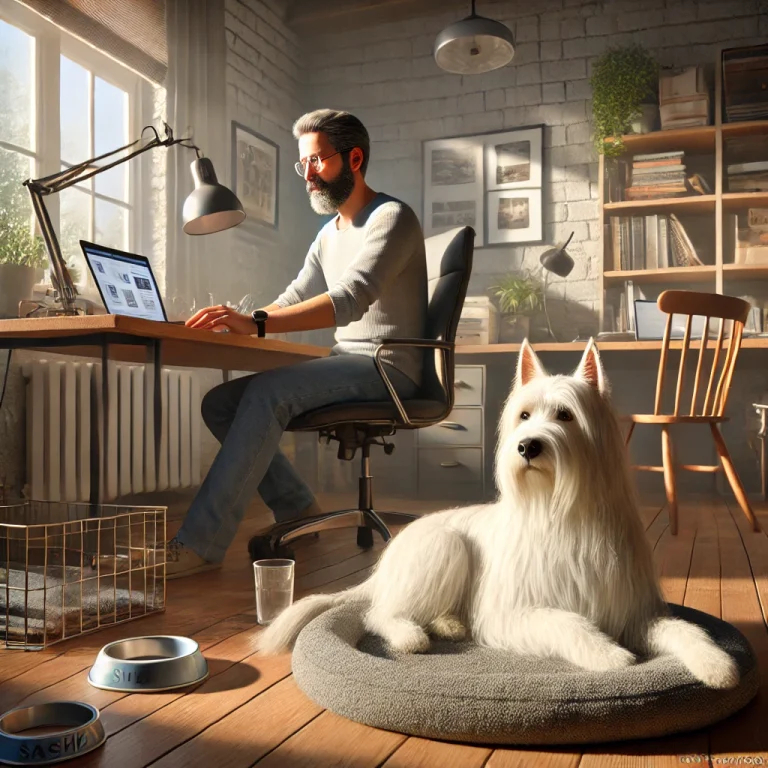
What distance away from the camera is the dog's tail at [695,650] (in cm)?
117

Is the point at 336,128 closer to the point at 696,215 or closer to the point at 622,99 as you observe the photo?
the point at 622,99

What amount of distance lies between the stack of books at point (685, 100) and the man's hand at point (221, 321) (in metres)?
3.26

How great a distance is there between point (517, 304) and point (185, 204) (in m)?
2.50

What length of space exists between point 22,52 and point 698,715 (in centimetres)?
348

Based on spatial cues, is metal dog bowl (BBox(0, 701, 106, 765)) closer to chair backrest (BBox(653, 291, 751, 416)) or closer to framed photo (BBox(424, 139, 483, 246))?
chair backrest (BBox(653, 291, 751, 416))

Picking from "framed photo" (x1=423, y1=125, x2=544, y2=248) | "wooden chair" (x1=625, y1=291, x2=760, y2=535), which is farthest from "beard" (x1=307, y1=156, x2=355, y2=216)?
"framed photo" (x1=423, y1=125, x2=544, y2=248)

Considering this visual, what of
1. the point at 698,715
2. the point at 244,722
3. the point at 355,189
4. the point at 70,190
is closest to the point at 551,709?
the point at 698,715

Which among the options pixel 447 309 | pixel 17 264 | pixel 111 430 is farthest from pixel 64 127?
pixel 447 309

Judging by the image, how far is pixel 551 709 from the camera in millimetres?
1104

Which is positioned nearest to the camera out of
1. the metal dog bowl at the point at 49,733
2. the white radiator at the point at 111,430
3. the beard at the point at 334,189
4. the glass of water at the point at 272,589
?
the metal dog bowl at the point at 49,733

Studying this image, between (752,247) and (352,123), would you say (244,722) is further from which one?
(752,247)

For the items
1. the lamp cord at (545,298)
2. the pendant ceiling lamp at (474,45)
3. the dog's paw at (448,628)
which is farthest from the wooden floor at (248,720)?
the lamp cord at (545,298)

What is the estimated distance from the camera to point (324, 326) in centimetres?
235

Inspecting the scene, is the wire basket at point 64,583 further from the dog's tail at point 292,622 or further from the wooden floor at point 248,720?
the dog's tail at point 292,622
